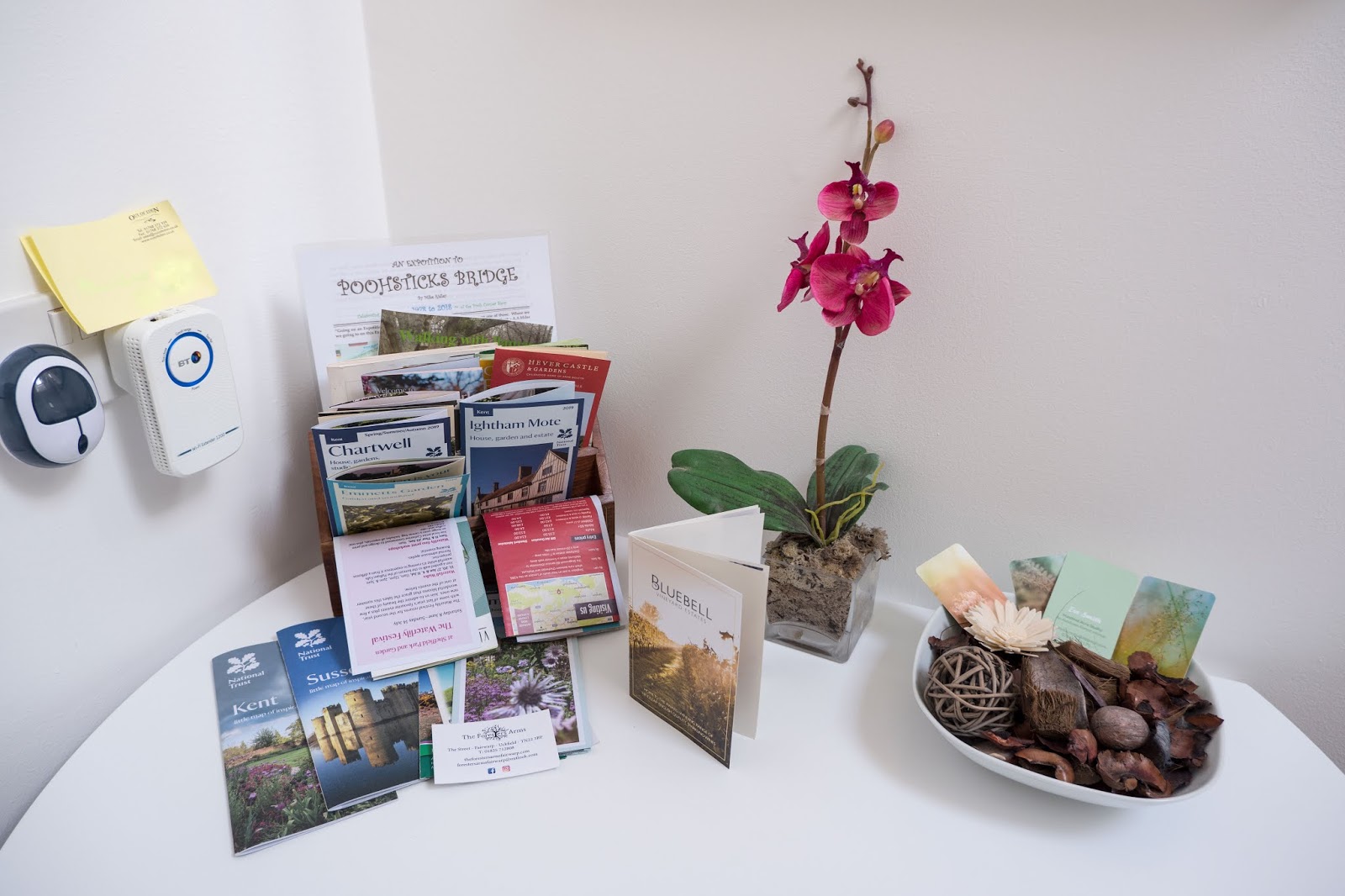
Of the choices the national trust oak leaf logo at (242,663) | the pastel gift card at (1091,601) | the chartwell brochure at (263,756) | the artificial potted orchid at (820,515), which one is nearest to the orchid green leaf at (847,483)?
the artificial potted orchid at (820,515)

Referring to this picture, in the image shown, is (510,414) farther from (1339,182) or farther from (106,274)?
(1339,182)

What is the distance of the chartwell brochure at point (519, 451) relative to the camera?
36.5 inches

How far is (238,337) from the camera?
0.95 meters

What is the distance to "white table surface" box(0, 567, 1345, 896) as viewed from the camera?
2.25ft

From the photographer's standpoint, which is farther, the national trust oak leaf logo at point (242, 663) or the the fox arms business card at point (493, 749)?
the national trust oak leaf logo at point (242, 663)

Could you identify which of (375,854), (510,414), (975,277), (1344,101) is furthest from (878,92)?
(375,854)

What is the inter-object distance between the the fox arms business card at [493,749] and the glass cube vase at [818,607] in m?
0.27

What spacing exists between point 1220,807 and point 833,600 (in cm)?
39

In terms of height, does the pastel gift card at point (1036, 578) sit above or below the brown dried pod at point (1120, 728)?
above

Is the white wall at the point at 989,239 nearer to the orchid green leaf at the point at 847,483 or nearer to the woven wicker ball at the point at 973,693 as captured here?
the orchid green leaf at the point at 847,483

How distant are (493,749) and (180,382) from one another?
474mm

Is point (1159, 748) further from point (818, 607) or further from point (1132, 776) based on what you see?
point (818, 607)

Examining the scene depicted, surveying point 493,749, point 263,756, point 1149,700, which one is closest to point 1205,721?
point 1149,700

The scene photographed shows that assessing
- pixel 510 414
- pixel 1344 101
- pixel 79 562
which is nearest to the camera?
pixel 1344 101
